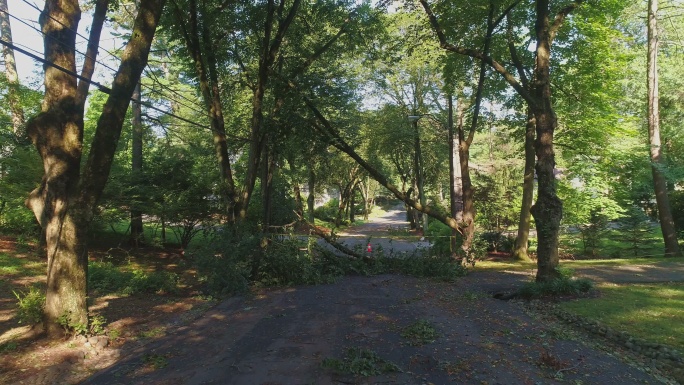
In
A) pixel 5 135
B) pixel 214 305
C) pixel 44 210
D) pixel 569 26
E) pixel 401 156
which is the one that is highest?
pixel 569 26

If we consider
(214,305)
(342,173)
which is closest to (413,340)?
(214,305)

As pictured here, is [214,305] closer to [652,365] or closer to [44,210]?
[44,210]

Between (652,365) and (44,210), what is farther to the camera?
(44,210)

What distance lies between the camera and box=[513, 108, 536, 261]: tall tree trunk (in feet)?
52.3

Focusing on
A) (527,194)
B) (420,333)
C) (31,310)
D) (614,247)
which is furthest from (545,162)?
(614,247)

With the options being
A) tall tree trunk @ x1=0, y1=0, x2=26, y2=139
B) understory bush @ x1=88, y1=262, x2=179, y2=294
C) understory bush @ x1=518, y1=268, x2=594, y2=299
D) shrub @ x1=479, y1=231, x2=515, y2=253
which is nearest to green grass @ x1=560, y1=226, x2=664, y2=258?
shrub @ x1=479, y1=231, x2=515, y2=253

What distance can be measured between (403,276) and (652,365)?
8.34 meters

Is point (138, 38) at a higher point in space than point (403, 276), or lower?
higher

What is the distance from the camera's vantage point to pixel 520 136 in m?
18.5

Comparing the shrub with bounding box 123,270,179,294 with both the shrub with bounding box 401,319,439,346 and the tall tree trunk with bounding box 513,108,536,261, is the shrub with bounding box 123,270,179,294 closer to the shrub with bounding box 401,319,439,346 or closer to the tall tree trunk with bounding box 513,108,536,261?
the shrub with bounding box 401,319,439,346

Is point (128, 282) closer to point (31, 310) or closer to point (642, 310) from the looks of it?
point (31, 310)

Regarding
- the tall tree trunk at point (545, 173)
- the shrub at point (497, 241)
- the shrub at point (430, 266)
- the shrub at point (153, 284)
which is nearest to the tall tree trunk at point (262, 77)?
the shrub at point (153, 284)

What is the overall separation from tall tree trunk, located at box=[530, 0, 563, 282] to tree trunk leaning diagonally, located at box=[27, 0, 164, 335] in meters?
8.91

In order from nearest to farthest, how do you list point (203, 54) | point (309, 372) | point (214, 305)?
point (309, 372), point (214, 305), point (203, 54)
